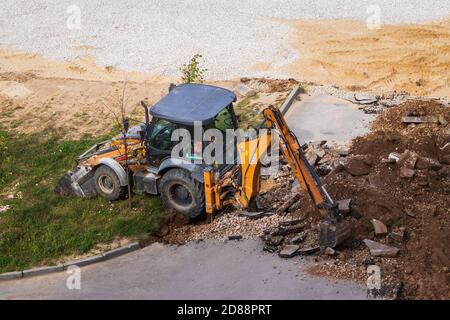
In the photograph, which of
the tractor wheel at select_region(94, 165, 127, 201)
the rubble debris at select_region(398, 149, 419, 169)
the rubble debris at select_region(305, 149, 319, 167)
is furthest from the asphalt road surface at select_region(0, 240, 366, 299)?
the rubble debris at select_region(398, 149, 419, 169)

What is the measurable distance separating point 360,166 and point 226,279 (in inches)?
171

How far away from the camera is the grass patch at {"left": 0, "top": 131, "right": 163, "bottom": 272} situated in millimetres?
14258

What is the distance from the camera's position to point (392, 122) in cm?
1805

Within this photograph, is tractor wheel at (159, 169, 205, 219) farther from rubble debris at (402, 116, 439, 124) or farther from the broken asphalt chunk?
rubble debris at (402, 116, 439, 124)

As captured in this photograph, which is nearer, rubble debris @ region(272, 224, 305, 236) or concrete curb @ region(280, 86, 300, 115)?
rubble debris @ region(272, 224, 305, 236)

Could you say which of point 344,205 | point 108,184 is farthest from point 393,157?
point 108,184

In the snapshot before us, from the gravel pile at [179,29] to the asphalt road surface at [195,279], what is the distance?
10802mm

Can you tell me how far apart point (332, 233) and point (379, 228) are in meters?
1.03

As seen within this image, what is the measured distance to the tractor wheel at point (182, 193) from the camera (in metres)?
14.3

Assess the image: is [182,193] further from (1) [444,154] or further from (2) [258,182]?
(1) [444,154]

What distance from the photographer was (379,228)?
Result: 515 inches

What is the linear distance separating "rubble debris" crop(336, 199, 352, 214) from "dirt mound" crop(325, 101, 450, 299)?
14 cm

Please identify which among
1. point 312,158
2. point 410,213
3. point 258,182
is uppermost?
point 258,182
